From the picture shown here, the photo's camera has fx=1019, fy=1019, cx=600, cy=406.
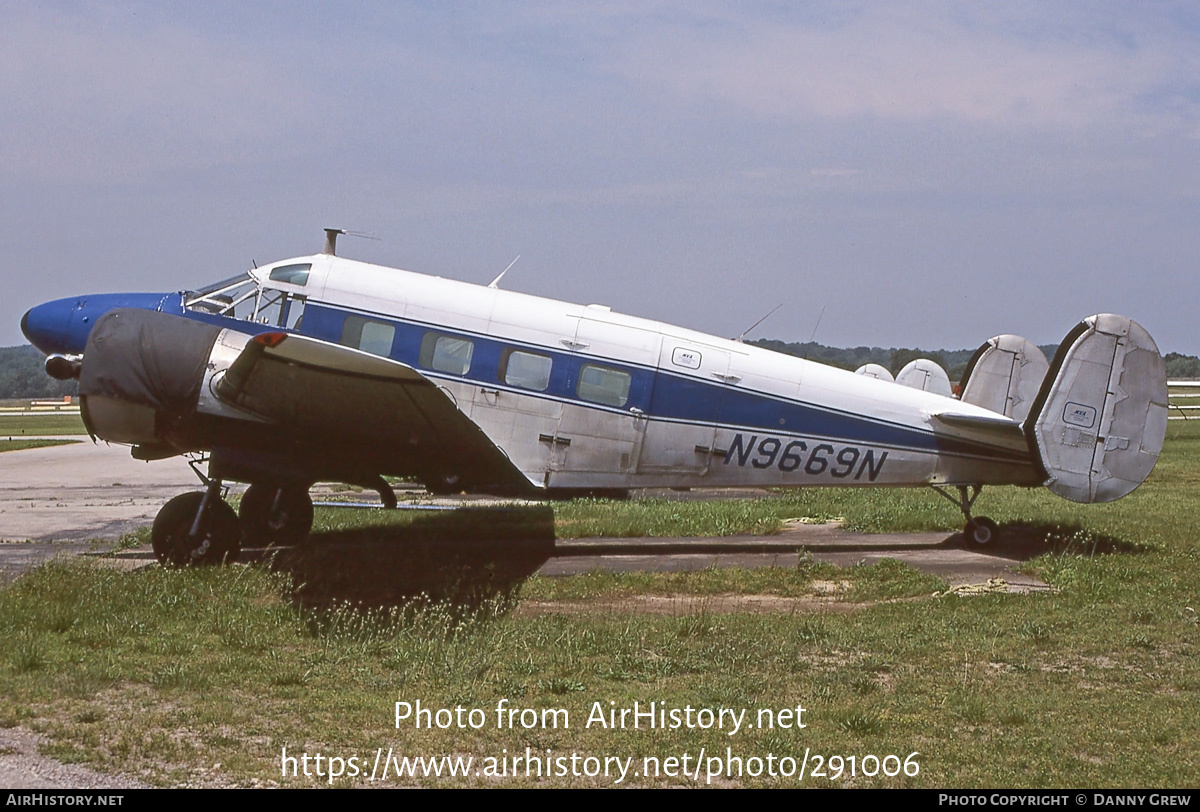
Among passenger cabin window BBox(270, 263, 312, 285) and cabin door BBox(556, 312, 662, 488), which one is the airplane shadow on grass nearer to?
cabin door BBox(556, 312, 662, 488)

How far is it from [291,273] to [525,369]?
9.30ft

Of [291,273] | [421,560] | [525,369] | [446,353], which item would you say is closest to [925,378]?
[525,369]

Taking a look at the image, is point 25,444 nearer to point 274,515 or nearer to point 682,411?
point 274,515

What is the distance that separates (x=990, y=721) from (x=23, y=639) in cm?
692

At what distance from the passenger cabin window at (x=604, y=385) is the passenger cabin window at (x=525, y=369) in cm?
40

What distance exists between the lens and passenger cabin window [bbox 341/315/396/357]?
1116 cm

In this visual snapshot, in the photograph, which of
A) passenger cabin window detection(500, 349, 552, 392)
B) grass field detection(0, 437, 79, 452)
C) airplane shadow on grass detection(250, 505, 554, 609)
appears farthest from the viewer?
grass field detection(0, 437, 79, 452)

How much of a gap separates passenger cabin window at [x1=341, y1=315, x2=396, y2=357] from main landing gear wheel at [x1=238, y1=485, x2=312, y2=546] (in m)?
2.24

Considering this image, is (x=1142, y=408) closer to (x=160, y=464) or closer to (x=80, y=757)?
(x=80, y=757)

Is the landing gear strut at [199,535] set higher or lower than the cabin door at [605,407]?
lower

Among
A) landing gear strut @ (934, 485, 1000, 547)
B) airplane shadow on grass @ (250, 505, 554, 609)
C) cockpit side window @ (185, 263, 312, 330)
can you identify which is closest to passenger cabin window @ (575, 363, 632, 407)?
airplane shadow on grass @ (250, 505, 554, 609)

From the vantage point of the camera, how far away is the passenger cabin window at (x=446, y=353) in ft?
36.8

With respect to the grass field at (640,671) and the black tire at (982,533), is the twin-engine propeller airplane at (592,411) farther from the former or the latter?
the grass field at (640,671)

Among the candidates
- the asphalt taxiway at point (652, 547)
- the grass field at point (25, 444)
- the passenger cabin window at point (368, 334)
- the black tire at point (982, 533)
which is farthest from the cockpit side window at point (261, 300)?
the grass field at point (25, 444)
